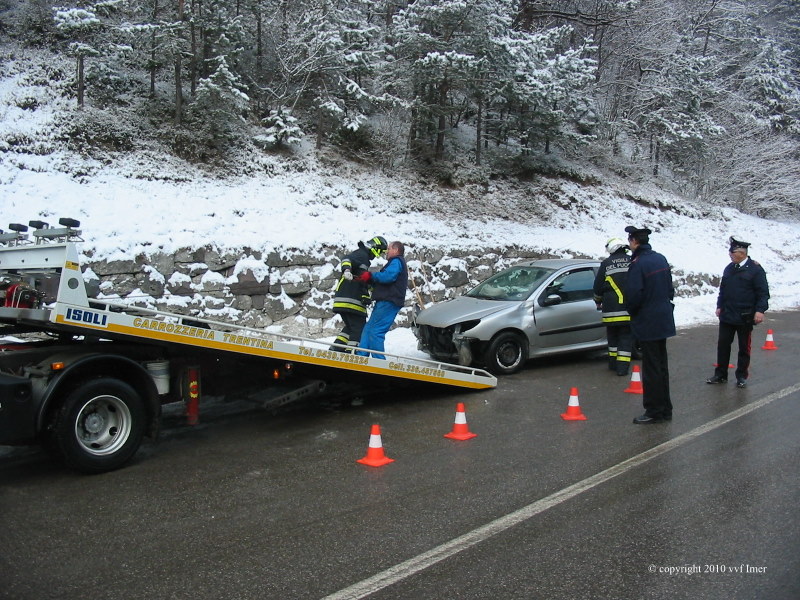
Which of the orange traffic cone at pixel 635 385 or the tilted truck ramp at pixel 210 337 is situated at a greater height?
the tilted truck ramp at pixel 210 337

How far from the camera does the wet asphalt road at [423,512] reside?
3416 mm

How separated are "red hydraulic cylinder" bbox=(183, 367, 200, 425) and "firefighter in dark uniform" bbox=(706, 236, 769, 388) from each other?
6.47 meters

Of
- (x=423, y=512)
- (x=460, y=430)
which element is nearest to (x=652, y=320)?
(x=460, y=430)

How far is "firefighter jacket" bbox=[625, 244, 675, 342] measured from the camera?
655cm

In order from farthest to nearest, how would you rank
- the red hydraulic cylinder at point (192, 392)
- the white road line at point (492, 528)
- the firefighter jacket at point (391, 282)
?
the firefighter jacket at point (391, 282) < the red hydraulic cylinder at point (192, 392) < the white road line at point (492, 528)

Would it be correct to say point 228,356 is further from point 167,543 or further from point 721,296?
point 721,296

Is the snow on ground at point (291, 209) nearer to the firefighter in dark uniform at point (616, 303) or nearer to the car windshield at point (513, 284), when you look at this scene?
the car windshield at point (513, 284)

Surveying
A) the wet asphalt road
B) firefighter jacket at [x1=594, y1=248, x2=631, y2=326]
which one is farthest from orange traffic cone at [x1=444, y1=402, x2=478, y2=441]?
firefighter jacket at [x1=594, y1=248, x2=631, y2=326]

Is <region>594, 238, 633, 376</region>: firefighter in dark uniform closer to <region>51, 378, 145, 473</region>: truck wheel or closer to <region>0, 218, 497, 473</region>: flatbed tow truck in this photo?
<region>0, 218, 497, 473</region>: flatbed tow truck

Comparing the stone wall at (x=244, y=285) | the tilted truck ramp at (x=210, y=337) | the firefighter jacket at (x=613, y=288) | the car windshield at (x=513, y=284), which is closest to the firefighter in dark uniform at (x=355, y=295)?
the tilted truck ramp at (x=210, y=337)

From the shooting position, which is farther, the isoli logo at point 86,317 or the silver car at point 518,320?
the silver car at point 518,320

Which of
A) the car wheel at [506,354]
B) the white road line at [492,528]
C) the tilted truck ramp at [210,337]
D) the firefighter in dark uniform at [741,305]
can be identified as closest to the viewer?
the white road line at [492,528]

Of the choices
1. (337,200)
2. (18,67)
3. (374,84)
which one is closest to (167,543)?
(337,200)

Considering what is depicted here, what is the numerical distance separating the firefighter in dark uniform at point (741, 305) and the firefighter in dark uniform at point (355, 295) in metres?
4.55
